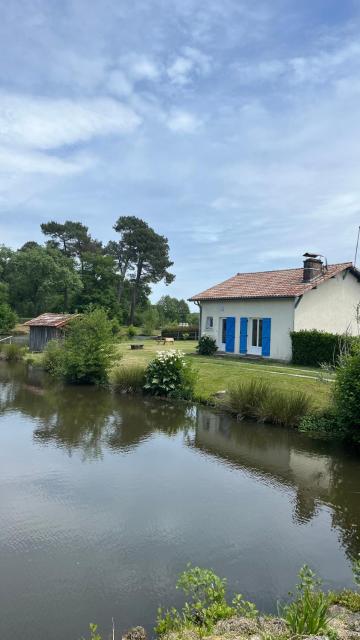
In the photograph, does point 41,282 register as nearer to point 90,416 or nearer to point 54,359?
point 54,359

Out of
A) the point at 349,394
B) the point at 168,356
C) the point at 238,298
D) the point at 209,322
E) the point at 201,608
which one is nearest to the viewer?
the point at 201,608

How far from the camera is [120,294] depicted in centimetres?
6203

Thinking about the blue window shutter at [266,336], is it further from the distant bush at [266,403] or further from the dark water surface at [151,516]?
the dark water surface at [151,516]

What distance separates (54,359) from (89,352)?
3832mm

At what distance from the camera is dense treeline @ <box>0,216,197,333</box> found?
184ft

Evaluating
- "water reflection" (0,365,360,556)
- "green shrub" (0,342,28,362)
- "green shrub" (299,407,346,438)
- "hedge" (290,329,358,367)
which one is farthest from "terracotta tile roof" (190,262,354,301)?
"green shrub" (0,342,28,362)

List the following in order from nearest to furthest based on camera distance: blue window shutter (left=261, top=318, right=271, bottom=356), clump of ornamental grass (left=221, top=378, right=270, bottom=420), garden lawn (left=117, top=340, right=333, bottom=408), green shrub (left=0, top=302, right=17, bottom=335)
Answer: clump of ornamental grass (left=221, top=378, right=270, bottom=420) → garden lawn (left=117, top=340, right=333, bottom=408) → blue window shutter (left=261, top=318, right=271, bottom=356) → green shrub (left=0, top=302, right=17, bottom=335)

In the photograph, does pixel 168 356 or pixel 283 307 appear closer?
pixel 168 356

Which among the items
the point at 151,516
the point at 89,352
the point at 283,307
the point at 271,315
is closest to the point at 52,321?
the point at 89,352

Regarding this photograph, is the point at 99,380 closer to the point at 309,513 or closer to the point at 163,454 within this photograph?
the point at 163,454

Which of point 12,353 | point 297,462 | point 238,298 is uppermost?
point 238,298

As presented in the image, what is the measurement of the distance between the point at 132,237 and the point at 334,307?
126 ft

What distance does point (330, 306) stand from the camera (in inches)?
958

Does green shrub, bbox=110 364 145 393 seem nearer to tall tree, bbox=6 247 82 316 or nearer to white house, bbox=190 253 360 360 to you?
white house, bbox=190 253 360 360
